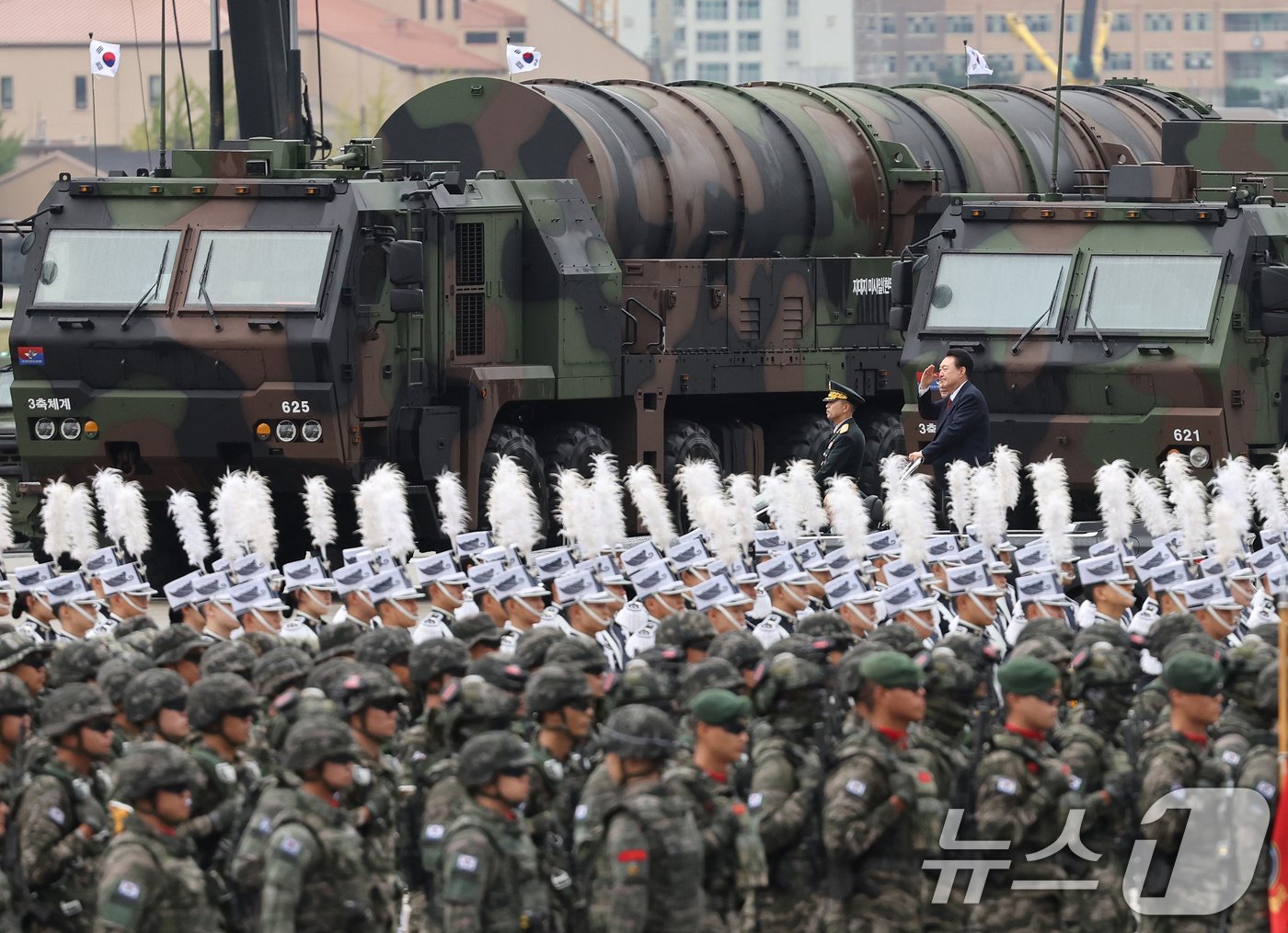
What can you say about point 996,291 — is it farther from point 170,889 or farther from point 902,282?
point 170,889

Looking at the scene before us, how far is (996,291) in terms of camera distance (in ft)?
62.6

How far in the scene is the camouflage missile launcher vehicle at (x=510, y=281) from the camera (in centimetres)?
1905

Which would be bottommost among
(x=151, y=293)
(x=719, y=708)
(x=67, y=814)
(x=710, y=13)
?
(x=67, y=814)

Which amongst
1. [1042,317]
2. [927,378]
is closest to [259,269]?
[927,378]

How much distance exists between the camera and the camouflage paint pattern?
18422mm

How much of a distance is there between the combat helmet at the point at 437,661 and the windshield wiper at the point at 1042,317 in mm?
8555

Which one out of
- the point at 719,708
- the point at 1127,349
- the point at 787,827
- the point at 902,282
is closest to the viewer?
the point at 719,708

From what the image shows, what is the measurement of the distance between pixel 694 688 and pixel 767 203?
12883 mm

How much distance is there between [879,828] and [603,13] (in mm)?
103394

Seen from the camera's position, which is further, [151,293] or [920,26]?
[920,26]

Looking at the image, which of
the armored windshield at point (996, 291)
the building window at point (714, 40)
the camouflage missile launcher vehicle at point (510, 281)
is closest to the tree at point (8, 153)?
the building window at point (714, 40)

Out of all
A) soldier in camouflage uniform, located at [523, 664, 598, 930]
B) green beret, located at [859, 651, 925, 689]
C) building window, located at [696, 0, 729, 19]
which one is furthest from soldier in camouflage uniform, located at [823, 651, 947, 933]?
building window, located at [696, 0, 729, 19]

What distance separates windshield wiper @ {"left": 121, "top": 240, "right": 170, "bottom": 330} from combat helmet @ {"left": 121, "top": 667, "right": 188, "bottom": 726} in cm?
918

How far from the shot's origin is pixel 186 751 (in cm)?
984
